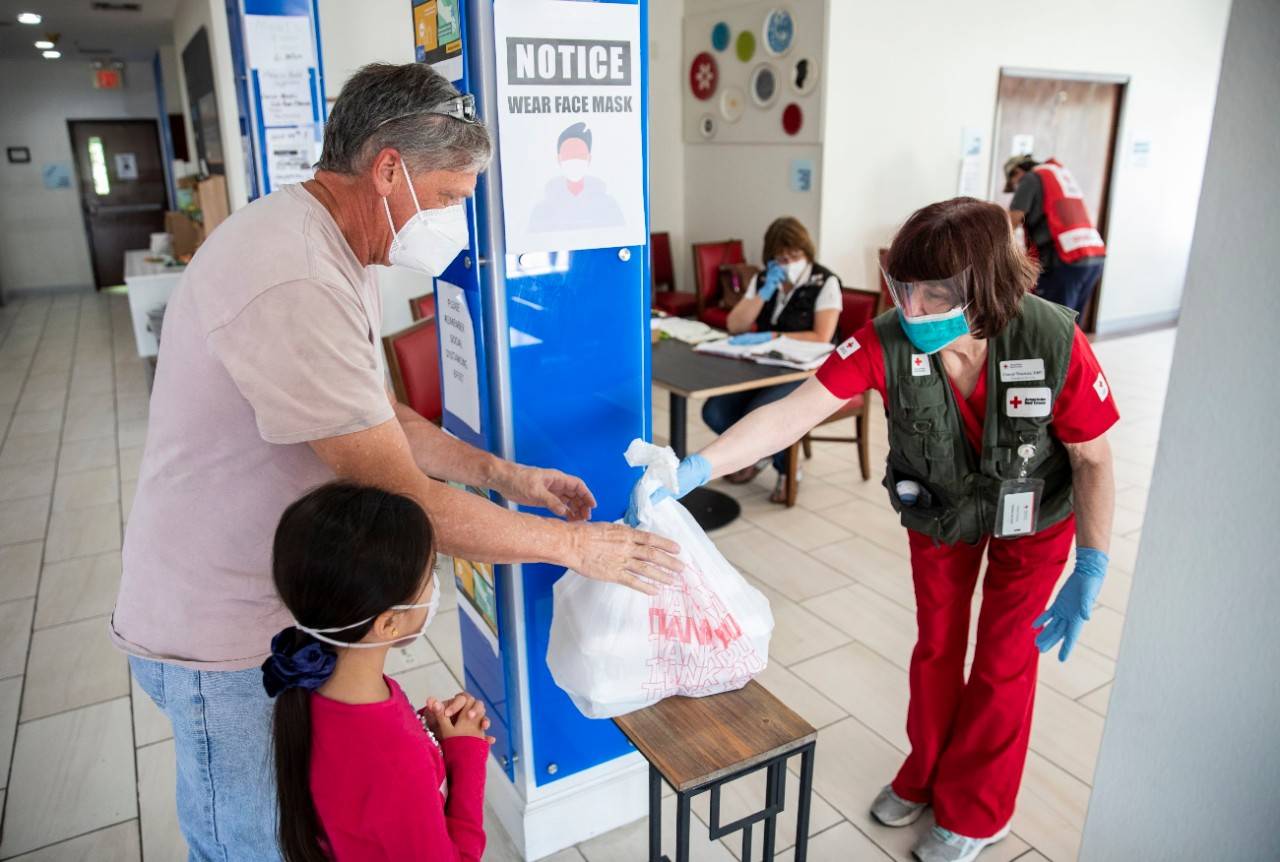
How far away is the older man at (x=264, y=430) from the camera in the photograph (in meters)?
1.13

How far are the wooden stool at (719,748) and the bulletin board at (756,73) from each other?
4.74 m

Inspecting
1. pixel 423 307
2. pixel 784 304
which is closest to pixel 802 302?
pixel 784 304

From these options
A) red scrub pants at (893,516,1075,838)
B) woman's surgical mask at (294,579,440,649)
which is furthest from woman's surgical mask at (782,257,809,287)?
woman's surgical mask at (294,579,440,649)

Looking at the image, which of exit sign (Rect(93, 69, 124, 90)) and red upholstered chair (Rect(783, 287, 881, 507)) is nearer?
red upholstered chair (Rect(783, 287, 881, 507))

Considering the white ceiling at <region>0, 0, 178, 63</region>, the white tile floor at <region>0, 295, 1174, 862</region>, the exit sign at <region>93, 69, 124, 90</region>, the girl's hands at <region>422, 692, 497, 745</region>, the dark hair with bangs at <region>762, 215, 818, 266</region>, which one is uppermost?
the white ceiling at <region>0, 0, 178, 63</region>

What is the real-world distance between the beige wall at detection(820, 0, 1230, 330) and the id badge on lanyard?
425 cm

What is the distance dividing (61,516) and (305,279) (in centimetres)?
361

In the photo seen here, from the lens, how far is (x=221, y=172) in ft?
21.4

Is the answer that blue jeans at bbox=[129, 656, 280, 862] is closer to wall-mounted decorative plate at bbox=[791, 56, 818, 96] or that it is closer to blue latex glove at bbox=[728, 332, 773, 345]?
blue latex glove at bbox=[728, 332, 773, 345]

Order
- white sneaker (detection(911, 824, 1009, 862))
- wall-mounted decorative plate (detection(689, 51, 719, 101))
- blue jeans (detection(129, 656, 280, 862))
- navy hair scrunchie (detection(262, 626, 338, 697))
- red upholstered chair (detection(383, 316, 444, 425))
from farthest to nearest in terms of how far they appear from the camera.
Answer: wall-mounted decorative plate (detection(689, 51, 719, 101)) < red upholstered chair (detection(383, 316, 444, 425)) < white sneaker (detection(911, 824, 1009, 862)) < blue jeans (detection(129, 656, 280, 862)) < navy hair scrunchie (detection(262, 626, 338, 697))

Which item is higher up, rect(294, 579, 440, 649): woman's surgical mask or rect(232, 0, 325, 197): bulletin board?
rect(232, 0, 325, 197): bulletin board

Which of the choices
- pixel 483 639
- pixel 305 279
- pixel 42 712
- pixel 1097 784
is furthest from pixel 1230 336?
pixel 42 712

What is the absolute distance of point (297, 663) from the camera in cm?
105

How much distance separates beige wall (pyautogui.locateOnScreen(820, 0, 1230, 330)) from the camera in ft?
18.5
